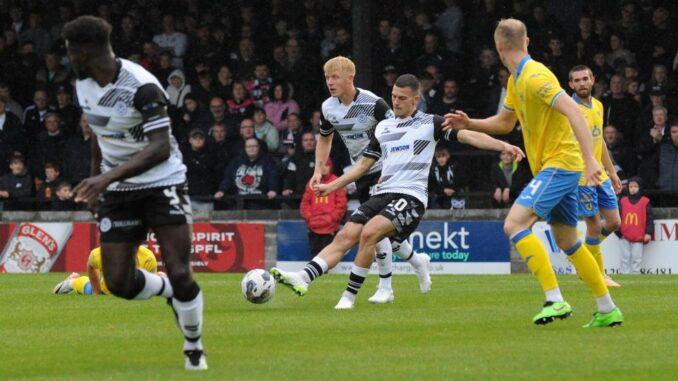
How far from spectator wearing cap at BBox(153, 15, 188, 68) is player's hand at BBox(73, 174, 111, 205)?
19.6m

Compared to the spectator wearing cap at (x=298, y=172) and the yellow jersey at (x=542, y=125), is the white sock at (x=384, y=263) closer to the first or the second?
the yellow jersey at (x=542, y=125)

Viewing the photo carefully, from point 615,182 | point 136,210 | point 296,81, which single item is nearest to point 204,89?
point 296,81

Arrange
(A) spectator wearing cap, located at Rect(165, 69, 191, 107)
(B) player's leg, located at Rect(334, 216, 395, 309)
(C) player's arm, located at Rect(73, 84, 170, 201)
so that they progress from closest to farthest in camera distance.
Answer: (C) player's arm, located at Rect(73, 84, 170, 201)
(B) player's leg, located at Rect(334, 216, 395, 309)
(A) spectator wearing cap, located at Rect(165, 69, 191, 107)

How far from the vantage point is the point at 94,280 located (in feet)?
52.1

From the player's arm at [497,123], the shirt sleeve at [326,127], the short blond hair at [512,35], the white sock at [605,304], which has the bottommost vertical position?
the white sock at [605,304]

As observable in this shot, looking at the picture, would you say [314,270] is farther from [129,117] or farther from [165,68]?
[165,68]

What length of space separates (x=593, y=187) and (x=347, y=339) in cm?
592

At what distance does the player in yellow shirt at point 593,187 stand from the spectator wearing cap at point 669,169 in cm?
647

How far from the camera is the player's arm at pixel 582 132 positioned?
9883 mm

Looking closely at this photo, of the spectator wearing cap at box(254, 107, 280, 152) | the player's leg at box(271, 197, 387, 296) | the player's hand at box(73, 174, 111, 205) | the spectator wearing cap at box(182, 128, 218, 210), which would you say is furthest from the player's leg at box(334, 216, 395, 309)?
the spectator wearing cap at box(182, 128, 218, 210)

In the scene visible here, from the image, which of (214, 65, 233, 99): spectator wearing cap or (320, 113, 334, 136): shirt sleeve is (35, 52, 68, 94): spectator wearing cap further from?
(320, 113, 334, 136): shirt sleeve

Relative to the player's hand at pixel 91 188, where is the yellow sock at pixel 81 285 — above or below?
below

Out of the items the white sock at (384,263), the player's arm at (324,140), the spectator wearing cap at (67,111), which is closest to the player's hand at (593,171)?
the white sock at (384,263)

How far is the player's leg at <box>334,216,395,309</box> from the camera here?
12.9 m
